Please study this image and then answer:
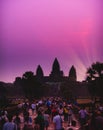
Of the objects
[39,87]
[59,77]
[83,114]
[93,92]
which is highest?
[59,77]

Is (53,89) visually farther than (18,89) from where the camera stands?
Yes

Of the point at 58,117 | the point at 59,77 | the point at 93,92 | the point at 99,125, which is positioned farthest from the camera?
the point at 59,77

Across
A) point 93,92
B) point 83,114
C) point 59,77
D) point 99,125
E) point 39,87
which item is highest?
point 59,77

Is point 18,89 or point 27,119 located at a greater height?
point 18,89

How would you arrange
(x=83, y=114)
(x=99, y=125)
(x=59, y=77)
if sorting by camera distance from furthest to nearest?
(x=59, y=77), (x=83, y=114), (x=99, y=125)

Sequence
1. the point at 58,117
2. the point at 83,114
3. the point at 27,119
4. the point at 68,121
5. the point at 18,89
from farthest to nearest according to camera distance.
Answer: the point at 18,89 → the point at 68,121 → the point at 27,119 → the point at 83,114 → the point at 58,117

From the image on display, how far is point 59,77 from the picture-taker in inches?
7840

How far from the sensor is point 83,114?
64.0 ft

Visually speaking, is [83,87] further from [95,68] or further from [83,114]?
[83,114]

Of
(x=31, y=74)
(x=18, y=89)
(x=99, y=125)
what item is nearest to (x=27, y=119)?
(x=99, y=125)

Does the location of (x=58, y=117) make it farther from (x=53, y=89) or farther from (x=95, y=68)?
(x=53, y=89)

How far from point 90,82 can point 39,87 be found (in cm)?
3533

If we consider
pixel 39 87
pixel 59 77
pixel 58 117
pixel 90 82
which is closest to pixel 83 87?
pixel 59 77

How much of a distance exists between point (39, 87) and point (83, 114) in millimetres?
85988
